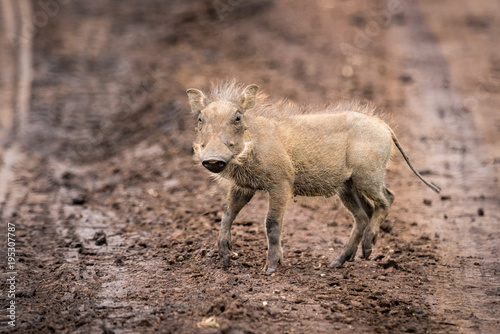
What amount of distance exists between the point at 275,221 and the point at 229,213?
54 centimetres

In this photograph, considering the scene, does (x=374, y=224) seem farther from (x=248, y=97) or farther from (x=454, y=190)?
(x=454, y=190)

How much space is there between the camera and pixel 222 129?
5.27 meters

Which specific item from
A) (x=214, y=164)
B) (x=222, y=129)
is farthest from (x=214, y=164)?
(x=222, y=129)

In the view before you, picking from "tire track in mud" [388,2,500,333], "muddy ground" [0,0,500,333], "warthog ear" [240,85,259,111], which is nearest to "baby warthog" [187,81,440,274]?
"warthog ear" [240,85,259,111]

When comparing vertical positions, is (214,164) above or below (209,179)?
above

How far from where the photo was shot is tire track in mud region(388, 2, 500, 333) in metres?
5.42

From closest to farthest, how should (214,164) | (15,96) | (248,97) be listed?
(214,164)
(248,97)
(15,96)

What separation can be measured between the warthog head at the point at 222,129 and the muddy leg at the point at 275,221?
49cm

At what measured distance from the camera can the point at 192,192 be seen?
8.73 meters

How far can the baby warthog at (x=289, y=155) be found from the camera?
5.46m

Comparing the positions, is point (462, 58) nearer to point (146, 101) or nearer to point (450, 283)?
point (146, 101)

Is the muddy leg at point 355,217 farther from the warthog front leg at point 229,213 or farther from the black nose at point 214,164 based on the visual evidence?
the black nose at point 214,164

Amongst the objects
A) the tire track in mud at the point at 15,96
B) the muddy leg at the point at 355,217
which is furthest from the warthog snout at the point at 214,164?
the tire track in mud at the point at 15,96

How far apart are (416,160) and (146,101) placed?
5916 millimetres
